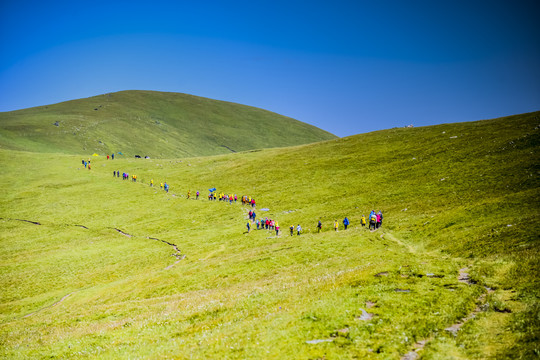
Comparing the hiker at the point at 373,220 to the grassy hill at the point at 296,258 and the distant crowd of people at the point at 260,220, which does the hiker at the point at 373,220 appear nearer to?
the distant crowd of people at the point at 260,220

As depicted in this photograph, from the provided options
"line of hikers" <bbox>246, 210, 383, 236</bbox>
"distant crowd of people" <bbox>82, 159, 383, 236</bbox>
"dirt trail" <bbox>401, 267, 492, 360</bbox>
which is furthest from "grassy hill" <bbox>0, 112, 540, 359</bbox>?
"distant crowd of people" <bbox>82, 159, 383, 236</bbox>

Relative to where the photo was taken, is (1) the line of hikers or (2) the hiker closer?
(2) the hiker

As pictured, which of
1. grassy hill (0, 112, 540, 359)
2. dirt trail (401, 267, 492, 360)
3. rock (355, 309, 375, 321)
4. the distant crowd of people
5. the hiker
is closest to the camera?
dirt trail (401, 267, 492, 360)

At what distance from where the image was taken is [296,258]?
125 feet

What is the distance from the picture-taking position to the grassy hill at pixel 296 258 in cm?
1516

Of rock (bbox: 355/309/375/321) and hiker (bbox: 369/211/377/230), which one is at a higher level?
hiker (bbox: 369/211/377/230)

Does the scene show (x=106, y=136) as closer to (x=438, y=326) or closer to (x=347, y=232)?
(x=347, y=232)

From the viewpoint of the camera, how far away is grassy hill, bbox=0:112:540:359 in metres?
15.2

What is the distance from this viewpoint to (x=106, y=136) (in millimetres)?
194000

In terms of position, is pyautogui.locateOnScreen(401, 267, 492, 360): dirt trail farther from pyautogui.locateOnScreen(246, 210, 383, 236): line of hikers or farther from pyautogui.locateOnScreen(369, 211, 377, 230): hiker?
→ pyautogui.locateOnScreen(246, 210, 383, 236): line of hikers

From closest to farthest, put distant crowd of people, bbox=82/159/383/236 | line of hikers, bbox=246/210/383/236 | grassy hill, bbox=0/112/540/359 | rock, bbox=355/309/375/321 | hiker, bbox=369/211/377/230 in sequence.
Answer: grassy hill, bbox=0/112/540/359
rock, bbox=355/309/375/321
hiker, bbox=369/211/377/230
line of hikers, bbox=246/210/383/236
distant crowd of people, bbox=82/159/383/236

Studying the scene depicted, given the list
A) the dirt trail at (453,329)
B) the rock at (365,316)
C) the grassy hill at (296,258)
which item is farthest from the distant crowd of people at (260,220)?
the rock at (365,316)

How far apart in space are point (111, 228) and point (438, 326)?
70.7 meters

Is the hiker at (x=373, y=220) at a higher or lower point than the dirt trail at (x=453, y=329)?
higher
